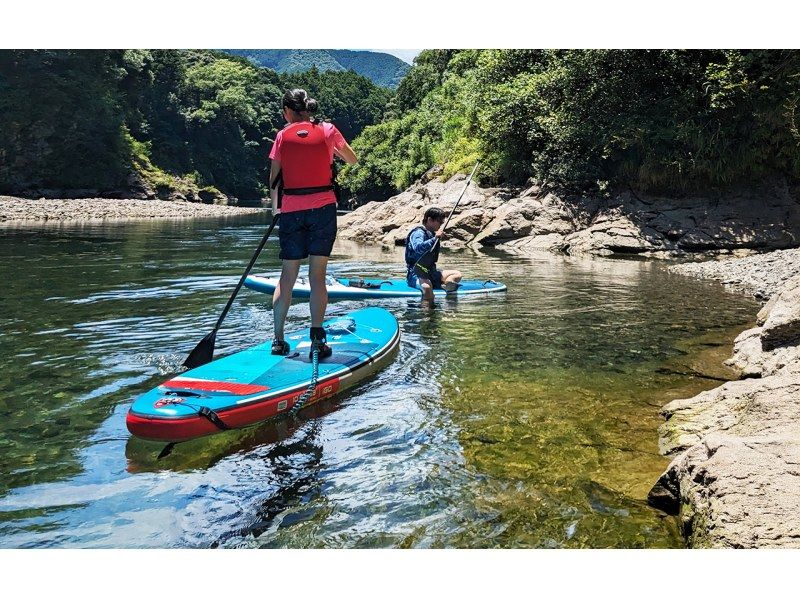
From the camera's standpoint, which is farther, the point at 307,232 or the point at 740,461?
the point at 307,232

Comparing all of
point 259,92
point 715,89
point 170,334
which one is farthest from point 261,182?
point 170,334

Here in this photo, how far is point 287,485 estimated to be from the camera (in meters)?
3.73

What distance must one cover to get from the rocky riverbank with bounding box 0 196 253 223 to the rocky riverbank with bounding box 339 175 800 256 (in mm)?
19092

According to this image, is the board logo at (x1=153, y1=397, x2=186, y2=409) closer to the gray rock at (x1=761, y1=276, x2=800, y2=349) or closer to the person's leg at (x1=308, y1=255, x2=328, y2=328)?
the person's leg at (x1=308, y1=255, x2=328, y2=328)

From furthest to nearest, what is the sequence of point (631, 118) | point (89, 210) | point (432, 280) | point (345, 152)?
1. point (89, 210)
2. point (631, 118)
3. point (432, 280)
4. point (345, 152)

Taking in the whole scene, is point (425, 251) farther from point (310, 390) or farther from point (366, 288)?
point (310, 390)

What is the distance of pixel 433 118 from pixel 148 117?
35.5 meters

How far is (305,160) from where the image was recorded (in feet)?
17.2

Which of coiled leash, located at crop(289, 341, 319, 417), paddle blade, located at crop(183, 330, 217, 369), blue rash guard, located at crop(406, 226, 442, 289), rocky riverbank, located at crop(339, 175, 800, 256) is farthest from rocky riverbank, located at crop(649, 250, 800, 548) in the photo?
rocky riverbank, located at crop(339, 175, 800, 256)

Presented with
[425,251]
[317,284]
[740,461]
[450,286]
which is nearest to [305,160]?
[317,284]

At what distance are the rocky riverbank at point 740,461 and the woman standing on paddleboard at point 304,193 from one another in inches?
115

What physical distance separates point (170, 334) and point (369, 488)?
14.5ft

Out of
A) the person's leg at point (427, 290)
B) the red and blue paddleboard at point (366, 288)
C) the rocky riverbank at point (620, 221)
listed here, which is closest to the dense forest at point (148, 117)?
the rocky riverbank at point (620, 221)

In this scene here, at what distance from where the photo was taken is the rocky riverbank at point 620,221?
17094mm
